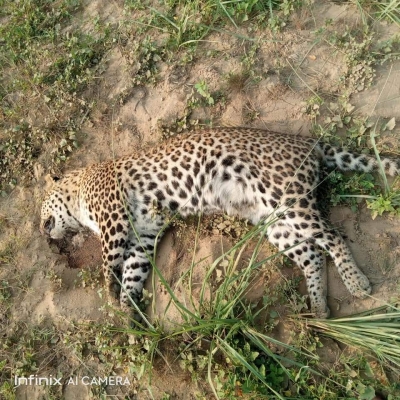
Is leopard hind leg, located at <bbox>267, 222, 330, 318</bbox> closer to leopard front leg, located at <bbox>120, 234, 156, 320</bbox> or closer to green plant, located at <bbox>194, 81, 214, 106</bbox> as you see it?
leopard front leg, located at <bbox>120, 234, 156, 320</bbox>

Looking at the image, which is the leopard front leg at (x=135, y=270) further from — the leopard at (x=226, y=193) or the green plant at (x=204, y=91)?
the green plant at (x=204, y=91)

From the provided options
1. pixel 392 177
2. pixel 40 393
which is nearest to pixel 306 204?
pixel 392 177

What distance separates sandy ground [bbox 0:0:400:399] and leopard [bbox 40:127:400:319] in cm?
23

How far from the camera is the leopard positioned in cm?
482

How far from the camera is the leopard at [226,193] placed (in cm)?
482

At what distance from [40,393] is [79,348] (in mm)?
628

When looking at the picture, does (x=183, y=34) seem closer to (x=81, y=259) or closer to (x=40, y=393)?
(x=81, y=259)

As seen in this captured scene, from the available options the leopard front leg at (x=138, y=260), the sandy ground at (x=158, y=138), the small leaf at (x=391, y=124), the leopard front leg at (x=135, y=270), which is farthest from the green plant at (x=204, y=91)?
the small leaf at (x=391, y=124)

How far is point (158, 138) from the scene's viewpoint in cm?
611

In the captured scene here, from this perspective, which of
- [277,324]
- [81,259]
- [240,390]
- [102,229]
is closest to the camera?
[240,390]

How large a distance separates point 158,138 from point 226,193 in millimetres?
1483

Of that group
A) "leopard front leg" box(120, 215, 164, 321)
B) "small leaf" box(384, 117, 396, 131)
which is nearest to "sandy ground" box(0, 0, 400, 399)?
"small leaf" box(384, 117, 396, 131)

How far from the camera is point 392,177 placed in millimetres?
5074

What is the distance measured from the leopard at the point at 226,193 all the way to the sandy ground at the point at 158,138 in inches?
9.1
